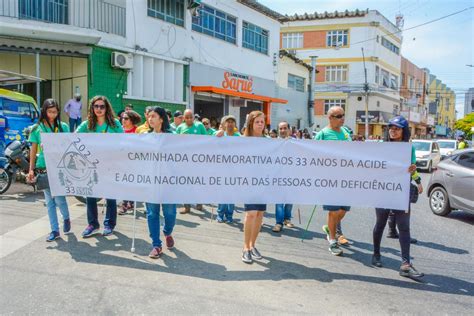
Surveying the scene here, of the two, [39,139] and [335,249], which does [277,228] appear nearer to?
[335,249]

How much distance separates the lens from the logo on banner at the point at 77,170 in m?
5.11

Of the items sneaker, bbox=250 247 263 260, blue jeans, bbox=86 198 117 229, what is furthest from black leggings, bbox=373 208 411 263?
blue jeans, bbox=86 198 117 229

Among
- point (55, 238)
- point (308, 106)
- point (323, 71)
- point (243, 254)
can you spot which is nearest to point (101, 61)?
point (55, 238)

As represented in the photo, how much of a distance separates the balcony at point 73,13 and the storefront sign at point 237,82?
6.75 m

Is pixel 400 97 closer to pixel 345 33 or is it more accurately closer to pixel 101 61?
pixel 345 33

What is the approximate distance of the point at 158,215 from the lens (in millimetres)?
4773

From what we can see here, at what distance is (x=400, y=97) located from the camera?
165 ft

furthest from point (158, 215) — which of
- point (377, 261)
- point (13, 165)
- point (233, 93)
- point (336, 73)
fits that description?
point (336, 73)

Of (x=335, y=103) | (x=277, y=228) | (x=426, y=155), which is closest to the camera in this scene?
(x=277, y=228)

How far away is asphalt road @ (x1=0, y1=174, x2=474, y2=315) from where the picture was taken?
144 inches

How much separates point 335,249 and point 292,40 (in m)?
40.2

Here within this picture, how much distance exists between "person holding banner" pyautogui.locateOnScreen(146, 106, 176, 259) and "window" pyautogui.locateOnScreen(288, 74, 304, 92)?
24.2 meters

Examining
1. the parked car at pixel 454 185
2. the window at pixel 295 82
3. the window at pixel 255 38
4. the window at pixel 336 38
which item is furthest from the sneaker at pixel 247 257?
the window at pixel 336 38

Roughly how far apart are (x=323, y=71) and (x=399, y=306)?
40698mm
